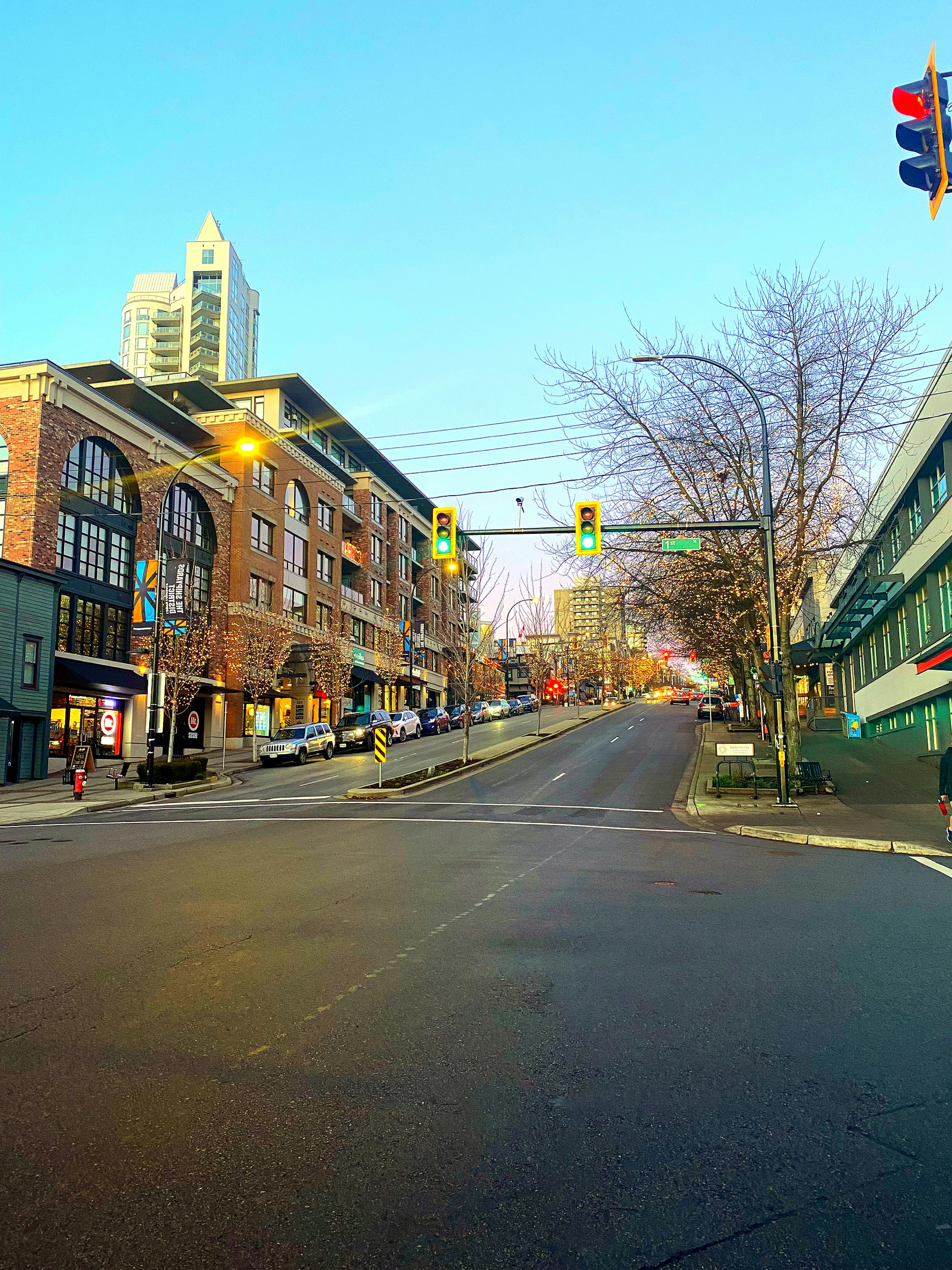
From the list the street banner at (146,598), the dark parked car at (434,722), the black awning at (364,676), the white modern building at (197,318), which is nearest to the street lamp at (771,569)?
the street banner at (146,598)

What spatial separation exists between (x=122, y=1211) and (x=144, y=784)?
28524mm

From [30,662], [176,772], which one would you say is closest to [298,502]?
[30,662]

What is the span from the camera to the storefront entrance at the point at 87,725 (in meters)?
37.9

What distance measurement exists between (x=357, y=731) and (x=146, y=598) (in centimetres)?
1631

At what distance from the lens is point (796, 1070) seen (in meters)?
4.64

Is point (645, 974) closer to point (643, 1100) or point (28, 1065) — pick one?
point (643, 1100)

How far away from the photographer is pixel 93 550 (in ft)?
129

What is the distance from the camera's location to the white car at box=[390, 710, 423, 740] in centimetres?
4897

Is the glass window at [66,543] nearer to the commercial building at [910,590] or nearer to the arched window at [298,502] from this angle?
the arched window at [298,502]

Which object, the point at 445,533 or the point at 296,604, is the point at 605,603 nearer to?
the point at 445,533

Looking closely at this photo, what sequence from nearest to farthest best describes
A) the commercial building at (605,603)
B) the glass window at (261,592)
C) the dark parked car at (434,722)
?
the commercial building at (605,603)
the glass window at (261,592)
the dark parked car at (434,722)

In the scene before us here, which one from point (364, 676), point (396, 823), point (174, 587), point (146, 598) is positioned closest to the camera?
point (396, 823)

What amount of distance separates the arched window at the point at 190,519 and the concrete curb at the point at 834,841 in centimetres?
3472

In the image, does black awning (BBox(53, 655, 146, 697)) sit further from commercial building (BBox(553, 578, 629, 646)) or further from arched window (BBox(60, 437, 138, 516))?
commercial building (BBox(553, 578, 629, 646))
